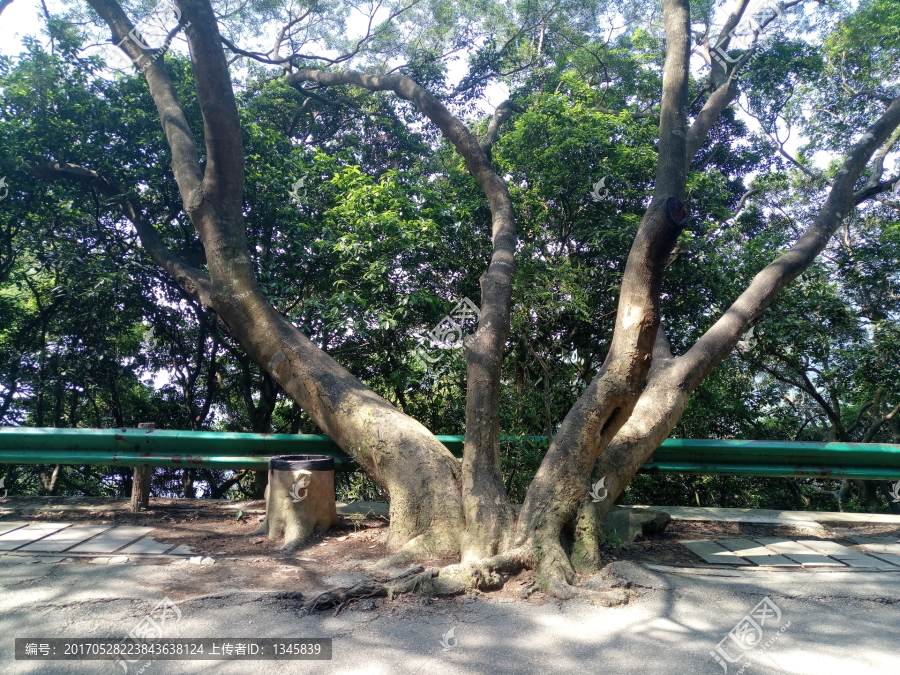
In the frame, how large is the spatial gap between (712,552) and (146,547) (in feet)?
14.1

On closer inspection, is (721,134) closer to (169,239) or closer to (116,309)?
(169,239)

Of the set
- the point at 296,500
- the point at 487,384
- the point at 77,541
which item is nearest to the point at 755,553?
the point at 487,384

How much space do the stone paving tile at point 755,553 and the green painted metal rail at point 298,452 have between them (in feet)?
2.15

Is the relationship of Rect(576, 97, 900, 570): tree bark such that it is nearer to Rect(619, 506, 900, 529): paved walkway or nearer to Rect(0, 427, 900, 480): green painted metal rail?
Rect(0, 427, 900, 480): green painted metal rail

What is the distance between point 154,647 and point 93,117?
20.7 ft

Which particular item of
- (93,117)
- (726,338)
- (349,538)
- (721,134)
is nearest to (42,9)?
(93,117)

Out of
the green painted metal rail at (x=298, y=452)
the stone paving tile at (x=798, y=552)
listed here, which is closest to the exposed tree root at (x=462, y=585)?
the stone paving tile at (x=798, y=552)

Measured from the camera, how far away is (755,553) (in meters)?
4.41

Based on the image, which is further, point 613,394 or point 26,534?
point 26,534

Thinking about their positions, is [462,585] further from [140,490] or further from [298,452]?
[140,490]

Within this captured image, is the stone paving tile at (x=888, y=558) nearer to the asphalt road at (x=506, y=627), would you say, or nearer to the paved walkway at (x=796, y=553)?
the paved walkway at (x=796, y=553)

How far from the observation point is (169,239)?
23.4 ft

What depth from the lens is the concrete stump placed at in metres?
4.49

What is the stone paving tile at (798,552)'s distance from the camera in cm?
411
